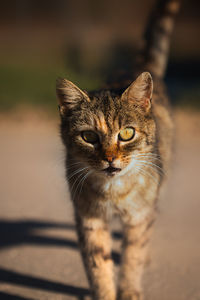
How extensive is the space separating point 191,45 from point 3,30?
7.69 meters

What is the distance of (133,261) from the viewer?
8.30 ft

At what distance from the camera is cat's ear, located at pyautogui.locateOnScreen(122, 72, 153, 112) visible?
2270 millimetres

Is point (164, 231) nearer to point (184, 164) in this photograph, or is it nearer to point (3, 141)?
point (184, 164)

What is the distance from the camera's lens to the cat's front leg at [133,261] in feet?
8.15

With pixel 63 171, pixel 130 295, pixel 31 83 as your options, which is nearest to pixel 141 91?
pixel 130 295

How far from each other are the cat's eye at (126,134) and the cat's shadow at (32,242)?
3.98ft

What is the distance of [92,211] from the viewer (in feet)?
7.80

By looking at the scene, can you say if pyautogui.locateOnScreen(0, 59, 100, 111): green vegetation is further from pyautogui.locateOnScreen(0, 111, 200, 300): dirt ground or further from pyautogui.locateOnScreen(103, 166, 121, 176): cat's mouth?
pyautogui.locateOnScreen(103, 166, 121, 176): cat's mouth

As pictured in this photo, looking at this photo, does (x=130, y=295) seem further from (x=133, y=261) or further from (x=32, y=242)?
(x=32, y=242)

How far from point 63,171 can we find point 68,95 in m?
1.47

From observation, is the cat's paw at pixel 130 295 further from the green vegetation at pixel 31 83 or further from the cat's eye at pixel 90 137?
the green vegetation at pixel 31 83

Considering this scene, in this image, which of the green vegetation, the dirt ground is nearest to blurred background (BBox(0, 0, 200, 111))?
the green vegetation

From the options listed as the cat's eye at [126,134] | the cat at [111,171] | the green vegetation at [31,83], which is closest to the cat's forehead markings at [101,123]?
the cat at [111,171]

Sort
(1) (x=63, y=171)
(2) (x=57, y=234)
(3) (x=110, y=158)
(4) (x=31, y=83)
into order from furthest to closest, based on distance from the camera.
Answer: (4) (x=31, y=83) < (1) (x=63, y=171) < (2) (x=57, y=234) < (3) (x=110, y=158)
